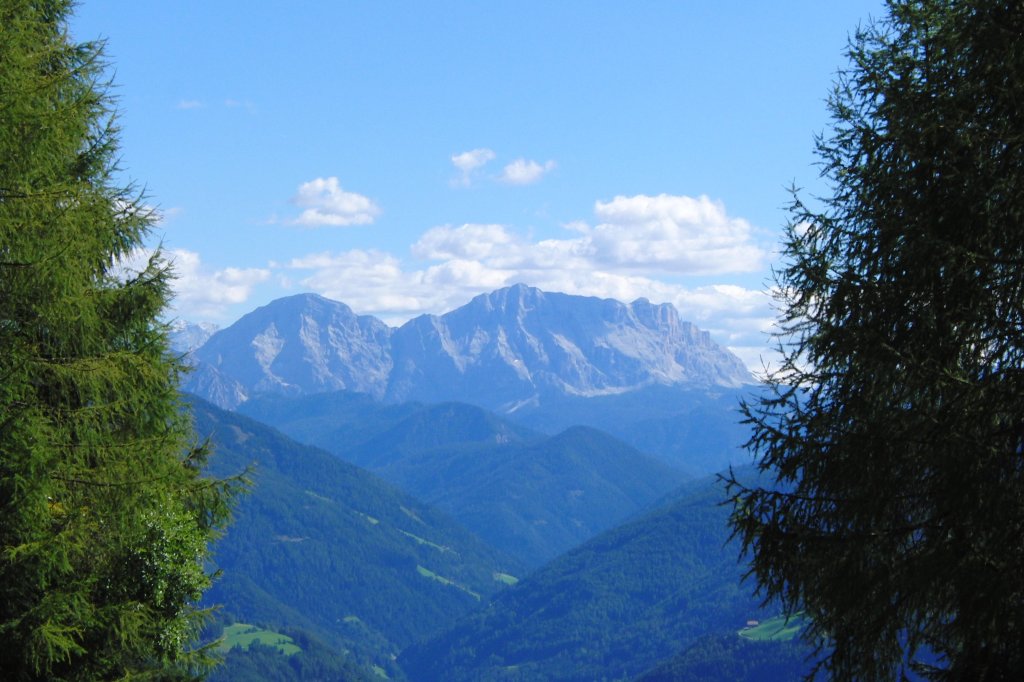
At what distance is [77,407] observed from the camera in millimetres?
10852

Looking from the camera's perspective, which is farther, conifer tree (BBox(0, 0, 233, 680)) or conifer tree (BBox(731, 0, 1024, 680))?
conifer tree (BBox(0, 0, 233, 680))

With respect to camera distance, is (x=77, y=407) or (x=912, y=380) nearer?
(x=912, y=380)

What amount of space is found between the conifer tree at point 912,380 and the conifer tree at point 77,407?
6.60m

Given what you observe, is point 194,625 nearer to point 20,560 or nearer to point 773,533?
point 20,560

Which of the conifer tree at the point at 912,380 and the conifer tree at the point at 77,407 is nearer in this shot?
the conifer tree at the point at 912,380

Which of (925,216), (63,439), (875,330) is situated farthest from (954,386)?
(63,439)

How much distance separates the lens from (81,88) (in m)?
11.7

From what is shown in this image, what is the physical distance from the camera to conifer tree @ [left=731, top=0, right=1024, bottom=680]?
26.1ft

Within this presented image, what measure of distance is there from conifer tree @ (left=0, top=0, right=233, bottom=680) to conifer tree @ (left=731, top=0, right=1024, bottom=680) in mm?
6603

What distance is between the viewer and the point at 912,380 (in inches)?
336

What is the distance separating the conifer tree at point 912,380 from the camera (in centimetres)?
795

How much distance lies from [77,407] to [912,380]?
865 centimetres

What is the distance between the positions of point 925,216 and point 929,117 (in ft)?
3.06

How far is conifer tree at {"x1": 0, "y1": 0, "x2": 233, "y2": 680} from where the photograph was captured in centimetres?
961
